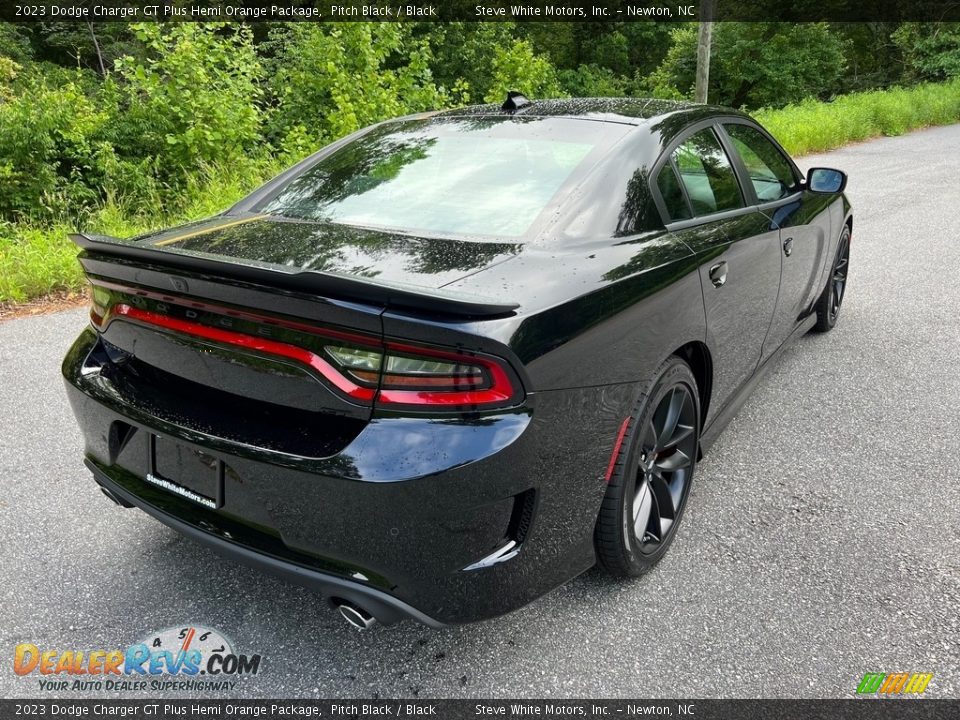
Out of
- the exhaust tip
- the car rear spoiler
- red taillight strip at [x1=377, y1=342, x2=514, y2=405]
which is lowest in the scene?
the exhaust tip

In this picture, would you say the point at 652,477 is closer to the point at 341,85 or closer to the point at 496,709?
the point at 496,709

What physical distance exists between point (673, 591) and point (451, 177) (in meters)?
1.60

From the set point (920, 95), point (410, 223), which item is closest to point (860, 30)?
point (920, 95)

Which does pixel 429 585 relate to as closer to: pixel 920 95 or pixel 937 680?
pixel 937 680

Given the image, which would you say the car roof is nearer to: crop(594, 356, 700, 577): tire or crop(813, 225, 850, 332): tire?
crop(594, 356, 700, 577): tire

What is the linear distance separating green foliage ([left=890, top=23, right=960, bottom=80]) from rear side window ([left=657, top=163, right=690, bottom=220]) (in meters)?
30.1

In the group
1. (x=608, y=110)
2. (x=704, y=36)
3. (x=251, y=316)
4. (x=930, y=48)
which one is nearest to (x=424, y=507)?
(x=251, y=316)

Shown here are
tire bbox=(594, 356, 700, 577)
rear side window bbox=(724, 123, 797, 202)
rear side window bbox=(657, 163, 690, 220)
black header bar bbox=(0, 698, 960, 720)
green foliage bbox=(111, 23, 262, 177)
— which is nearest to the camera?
black header bar bbox=(0, 698, 960, 720)

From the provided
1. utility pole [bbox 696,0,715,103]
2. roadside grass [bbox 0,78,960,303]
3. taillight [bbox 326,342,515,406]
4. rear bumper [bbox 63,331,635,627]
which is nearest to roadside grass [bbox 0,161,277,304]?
roadside grass [bbox 0,78,960,303]

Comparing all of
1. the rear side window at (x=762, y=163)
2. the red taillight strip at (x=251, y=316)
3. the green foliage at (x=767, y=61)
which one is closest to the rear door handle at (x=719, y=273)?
the rear side window at (x=762, y=163)

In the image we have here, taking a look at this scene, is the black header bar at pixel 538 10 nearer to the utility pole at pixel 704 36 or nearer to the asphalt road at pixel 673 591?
the utility pole at pixel 704 36

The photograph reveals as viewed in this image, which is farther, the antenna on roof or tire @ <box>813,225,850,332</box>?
tire @ <box>813,225,850,332</box>

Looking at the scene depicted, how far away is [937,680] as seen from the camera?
6.36 feet

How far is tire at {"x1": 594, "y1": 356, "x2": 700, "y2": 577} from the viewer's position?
2.08m
